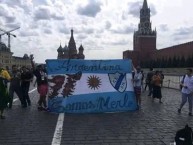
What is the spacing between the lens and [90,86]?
14367 mm

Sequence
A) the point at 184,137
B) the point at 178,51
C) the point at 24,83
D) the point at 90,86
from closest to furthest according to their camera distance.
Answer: the point at 184,137 → the point at 90,86 → the point at 24,83 → the point at 178,51

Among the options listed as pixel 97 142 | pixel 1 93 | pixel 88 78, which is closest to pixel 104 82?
pixel 88 78

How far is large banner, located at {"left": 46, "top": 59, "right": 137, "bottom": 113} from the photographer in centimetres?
1395

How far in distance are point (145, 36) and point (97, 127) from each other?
444 ft

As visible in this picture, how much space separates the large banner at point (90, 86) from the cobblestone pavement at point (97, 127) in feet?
2.12

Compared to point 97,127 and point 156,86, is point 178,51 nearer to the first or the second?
point 156,86

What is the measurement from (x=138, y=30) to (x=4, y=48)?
49.6 m

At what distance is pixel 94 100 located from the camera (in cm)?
1407

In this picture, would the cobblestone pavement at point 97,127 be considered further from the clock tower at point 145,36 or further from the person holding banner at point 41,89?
the clock tower at point 145,36

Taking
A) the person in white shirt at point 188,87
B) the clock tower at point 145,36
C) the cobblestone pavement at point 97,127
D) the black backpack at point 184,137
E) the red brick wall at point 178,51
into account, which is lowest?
the cobblestone pavement at point 97,127

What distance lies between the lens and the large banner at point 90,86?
13.9 metres

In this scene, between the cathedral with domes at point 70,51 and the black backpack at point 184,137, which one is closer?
the black backpack at point 184,137

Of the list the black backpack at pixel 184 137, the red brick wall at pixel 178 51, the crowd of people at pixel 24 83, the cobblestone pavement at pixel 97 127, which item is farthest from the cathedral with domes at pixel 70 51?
the black backpack at pixel 184 137

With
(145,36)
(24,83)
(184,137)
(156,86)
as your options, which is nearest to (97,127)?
(184,137)
